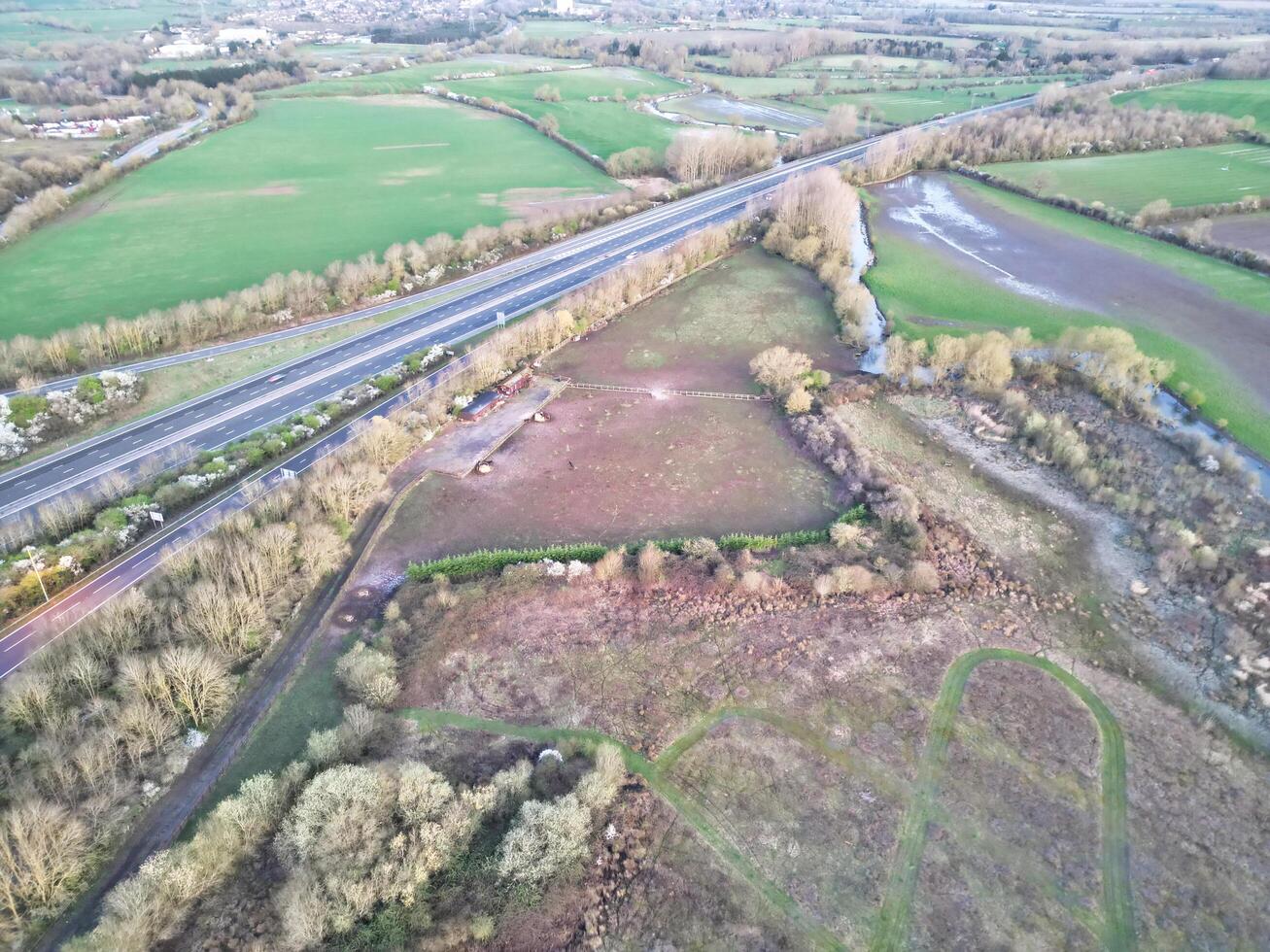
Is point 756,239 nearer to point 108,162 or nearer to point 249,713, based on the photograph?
point 249,713

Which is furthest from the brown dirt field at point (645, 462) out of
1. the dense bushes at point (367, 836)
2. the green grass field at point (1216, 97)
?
the green grass field at point (1216, 97)

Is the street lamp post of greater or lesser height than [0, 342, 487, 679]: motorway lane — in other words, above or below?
above

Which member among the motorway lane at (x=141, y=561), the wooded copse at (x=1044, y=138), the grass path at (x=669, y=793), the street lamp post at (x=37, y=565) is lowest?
the grass path at (x=669, y=793)

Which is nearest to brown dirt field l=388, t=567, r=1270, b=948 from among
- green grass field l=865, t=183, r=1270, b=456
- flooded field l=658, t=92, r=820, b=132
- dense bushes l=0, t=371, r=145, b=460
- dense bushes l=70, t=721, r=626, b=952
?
dense bushes l=70, t=721, r=626, b=952

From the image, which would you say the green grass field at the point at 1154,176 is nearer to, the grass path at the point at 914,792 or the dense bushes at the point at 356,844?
the grass path at the point at 914,792

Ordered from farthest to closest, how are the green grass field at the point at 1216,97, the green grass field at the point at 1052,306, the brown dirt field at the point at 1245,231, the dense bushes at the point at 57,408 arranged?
the green grass field at the point at 1216,97, the brown dirt field at the point at 1245,231, the green grass field at the point at 1052,306, the dense bushes at the point at 57,408

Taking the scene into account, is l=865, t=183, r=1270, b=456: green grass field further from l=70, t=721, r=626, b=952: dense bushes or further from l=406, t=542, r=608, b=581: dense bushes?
l=70, t=721, r=626, b=952: dense bushes

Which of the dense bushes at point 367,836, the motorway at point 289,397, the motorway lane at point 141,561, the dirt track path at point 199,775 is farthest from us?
the motorway at point 289,397

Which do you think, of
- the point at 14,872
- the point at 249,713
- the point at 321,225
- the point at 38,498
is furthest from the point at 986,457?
the point at 321,225
